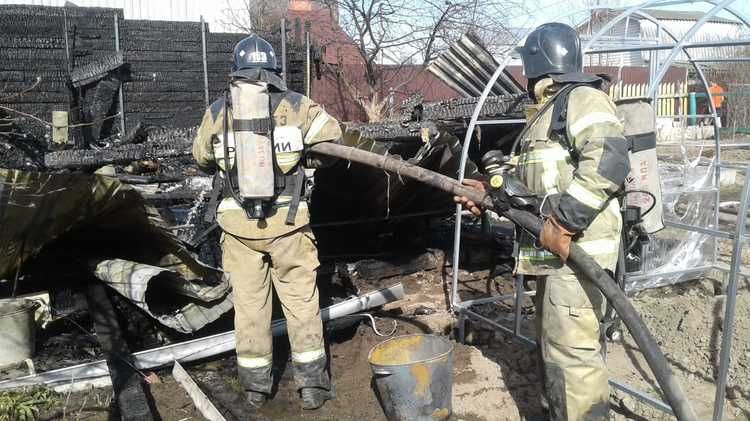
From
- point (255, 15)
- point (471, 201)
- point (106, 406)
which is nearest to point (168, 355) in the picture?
point (106, 406)

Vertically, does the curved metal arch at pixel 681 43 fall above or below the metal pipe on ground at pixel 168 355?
above

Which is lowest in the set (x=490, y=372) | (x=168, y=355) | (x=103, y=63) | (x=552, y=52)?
(x=490, y=372)

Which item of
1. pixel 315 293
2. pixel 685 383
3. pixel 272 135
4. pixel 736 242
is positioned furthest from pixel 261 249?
pixel 685 383

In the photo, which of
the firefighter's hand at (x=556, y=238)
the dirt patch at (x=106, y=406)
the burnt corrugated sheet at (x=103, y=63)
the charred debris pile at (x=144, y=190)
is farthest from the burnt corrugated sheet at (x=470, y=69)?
the dirt patch at (x=106, y=406)

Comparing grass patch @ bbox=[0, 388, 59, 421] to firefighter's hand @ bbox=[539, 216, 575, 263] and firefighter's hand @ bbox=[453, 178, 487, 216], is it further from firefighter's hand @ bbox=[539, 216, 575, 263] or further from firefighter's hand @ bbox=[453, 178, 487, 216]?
firefighter's hand @ bbox=[539, 216, 575, 263]

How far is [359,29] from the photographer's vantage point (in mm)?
13023

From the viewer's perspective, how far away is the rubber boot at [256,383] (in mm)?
4051

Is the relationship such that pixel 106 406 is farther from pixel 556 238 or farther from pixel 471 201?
pixel 556 238

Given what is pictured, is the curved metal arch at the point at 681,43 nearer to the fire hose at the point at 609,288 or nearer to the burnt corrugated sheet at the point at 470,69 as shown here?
the fire hose at the point at 609,288

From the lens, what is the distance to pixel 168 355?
4.36 meters

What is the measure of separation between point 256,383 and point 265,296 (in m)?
0.55

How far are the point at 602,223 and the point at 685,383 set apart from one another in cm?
199

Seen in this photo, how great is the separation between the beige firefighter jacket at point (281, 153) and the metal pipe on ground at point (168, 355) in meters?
0.98

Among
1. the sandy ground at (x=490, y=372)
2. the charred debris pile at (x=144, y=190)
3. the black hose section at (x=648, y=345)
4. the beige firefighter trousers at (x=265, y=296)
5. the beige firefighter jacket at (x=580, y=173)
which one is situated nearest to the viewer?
the black hose section at (x=648, y=345)
